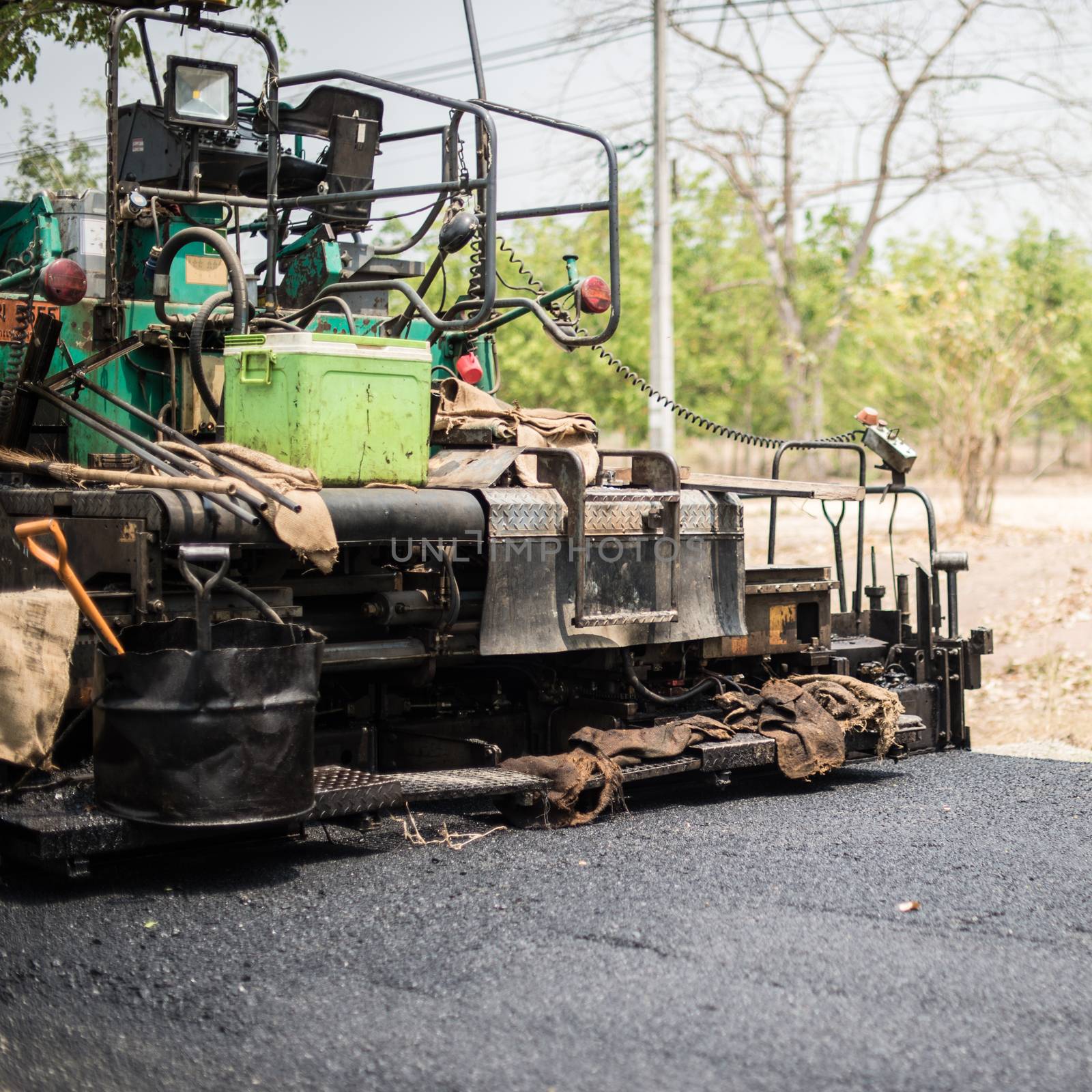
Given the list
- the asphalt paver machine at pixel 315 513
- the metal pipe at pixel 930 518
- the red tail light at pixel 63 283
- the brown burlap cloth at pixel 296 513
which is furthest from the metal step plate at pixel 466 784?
the metal pipe at pixel 930 518

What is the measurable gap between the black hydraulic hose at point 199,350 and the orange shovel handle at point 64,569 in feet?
4.13

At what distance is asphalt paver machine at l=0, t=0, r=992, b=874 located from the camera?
4828 millimetres

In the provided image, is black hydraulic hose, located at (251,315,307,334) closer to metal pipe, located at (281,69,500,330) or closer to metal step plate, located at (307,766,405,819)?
metal pipe, located at (281,69,500,330)

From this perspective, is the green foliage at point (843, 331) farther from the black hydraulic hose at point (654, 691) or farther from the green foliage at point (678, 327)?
the black hydraulic hose at point (654, 691)

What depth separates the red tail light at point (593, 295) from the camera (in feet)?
20.9

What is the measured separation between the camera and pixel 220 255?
5801mm

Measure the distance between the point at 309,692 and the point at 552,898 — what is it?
102 centimetres

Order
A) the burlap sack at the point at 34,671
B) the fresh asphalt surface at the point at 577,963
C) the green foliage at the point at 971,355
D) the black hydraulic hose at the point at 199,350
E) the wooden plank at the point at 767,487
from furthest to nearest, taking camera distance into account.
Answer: the green foliage at the point at 971,355, the wooden plank at the point at 767,487, the black hydraulic hose at the point at 199,350, the burlap sack at the point at 34,671, the fresh asphalt surface at the point at 577,963

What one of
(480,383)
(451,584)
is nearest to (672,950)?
(451,584)

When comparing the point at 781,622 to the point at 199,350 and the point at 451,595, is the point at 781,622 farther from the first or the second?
the point at 199,350

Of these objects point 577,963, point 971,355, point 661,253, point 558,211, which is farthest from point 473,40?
point 971,355

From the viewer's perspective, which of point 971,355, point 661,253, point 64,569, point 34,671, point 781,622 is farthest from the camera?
point 971,355

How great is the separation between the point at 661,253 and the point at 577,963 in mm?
12422

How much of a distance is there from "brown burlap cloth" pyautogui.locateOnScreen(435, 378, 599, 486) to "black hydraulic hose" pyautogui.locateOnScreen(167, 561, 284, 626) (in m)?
1.52
